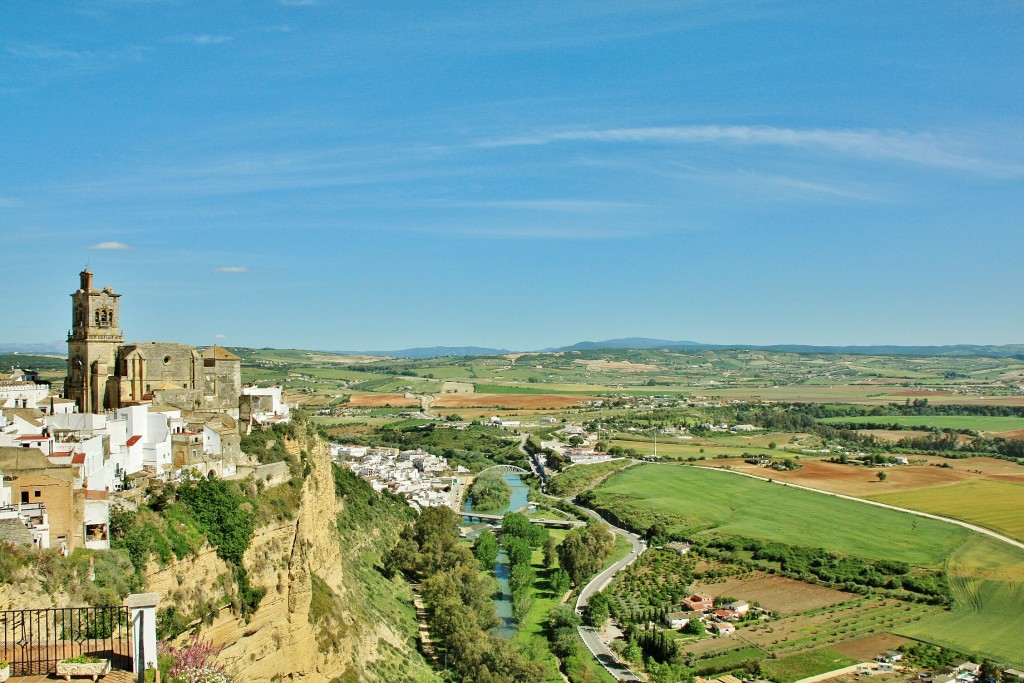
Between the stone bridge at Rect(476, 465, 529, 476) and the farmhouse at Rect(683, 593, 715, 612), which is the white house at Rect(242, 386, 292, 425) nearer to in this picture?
the farmhouse at Rect(683, 593, 715, 612)

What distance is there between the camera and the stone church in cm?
2955

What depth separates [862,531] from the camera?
60.6 meters

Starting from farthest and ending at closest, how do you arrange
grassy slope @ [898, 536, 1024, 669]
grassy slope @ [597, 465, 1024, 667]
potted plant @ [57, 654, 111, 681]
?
grassy slope @ [597, 465, 1024, 667], grassy slope @ [898, 536, 1024, 669], potted plant @ [57, 654, 111, 681]

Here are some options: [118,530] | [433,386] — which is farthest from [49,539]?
[433,386]

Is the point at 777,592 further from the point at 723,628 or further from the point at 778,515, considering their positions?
the point at 778,515

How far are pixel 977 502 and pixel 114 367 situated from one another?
64.3m

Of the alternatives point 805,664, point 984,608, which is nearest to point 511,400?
point 984,608

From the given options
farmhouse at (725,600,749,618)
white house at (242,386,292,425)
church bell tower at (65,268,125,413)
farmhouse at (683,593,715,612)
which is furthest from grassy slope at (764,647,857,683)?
church bell tower at (65,268,125,413)

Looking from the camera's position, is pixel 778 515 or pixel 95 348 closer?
pixel 95 348

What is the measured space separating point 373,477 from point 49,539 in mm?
47809

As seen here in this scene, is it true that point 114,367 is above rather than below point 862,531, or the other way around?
above

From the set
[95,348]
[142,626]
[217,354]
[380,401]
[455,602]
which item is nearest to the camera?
[142,626]

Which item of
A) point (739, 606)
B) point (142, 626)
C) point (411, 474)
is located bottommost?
point (739, 606)

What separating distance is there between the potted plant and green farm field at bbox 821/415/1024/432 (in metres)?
136
